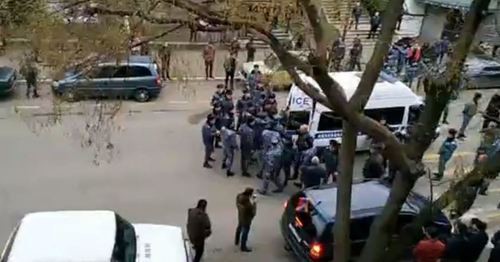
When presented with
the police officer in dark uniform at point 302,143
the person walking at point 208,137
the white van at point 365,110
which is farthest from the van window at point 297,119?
the person walking at point 208,137

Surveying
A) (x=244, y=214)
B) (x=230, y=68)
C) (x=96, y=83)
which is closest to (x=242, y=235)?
(x=244, y=214)

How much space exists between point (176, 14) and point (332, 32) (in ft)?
5.97

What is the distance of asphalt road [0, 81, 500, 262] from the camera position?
1553 cm

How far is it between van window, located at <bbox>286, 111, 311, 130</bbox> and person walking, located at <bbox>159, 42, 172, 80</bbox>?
3.02m

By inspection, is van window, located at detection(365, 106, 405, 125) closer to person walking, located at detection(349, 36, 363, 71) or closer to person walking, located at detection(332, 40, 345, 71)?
person walking, located at detection(332, 40, 345, 71)

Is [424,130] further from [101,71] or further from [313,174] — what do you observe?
[313,174]

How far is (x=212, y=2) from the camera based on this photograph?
9.62m

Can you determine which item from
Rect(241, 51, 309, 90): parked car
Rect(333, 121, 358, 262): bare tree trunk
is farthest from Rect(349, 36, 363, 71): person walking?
Rect(333, 121, 358, 262): bare tree trunk

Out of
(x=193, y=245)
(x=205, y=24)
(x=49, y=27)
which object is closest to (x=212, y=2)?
(x=205, y=24)

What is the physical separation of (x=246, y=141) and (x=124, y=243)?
629cm

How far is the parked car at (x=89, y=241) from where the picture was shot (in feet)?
34.1

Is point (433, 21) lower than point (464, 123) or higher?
higher

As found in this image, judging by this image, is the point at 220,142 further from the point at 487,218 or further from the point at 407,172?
the point at 407,172

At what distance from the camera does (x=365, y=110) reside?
18.0 meters
